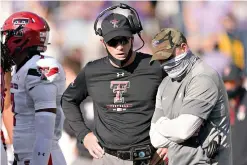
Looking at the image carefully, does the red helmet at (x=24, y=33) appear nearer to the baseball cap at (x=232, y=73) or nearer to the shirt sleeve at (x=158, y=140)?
the shirt sleeve at (x=158, y=140)

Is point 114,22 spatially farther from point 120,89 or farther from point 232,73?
point 232,73

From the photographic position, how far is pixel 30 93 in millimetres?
5527

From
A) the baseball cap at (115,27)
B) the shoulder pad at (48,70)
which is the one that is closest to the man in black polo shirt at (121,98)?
the baseball cap at (115,27)

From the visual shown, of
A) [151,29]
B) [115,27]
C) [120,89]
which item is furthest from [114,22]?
[151,29]

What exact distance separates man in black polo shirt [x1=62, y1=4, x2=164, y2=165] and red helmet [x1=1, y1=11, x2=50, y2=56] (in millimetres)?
775

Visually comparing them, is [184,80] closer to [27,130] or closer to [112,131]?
[112,131]

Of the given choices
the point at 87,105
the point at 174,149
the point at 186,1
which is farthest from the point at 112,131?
the point at 186,1

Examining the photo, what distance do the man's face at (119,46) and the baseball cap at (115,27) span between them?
1.4 inches

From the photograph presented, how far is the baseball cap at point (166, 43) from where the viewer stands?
4641 millimetres

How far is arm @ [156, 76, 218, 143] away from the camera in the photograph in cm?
445

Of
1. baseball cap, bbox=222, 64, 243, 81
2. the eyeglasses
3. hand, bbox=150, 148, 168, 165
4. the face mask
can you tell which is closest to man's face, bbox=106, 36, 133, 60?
the eyeglasses

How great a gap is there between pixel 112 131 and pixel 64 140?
154 inches

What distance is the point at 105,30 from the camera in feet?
16.9

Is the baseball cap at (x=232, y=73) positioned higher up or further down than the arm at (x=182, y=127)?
higher up
